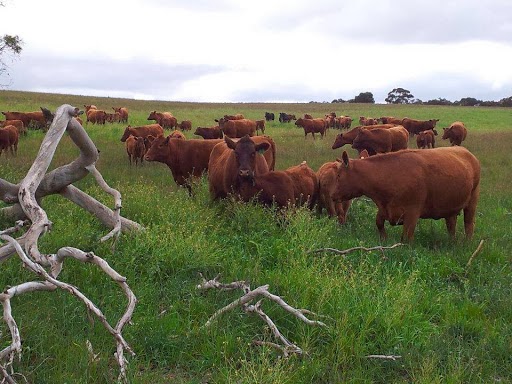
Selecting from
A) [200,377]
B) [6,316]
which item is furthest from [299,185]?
[6,316]

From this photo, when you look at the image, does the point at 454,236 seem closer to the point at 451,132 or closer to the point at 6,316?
the point at 6,316

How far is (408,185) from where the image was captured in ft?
24.7

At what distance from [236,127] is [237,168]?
19429 mm

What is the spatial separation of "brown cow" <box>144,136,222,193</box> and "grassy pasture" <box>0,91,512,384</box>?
19.3 ft

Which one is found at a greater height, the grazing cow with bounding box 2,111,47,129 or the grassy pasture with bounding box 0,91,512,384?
the grazing cow with bounding box 2,111,47,129

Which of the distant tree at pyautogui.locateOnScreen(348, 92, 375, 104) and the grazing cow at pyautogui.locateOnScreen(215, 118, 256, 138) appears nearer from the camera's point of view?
the grazing cow at pyautogui.locateOnScreen(215, 118, 256, 138)

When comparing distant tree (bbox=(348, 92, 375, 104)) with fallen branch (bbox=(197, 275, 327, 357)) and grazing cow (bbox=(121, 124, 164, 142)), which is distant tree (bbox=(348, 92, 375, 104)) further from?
fallen branch (bbox=(197, 275, 327, 357))

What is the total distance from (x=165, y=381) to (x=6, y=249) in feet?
5.54

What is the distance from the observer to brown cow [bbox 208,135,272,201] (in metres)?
8.94

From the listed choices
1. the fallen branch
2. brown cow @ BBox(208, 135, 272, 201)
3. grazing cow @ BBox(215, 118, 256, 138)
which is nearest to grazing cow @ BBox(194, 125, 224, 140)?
grazing cow @ BBox(215, 118, 256, 138)

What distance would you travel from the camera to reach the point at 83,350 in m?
3.94

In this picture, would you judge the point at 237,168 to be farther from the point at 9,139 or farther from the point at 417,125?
the point at 417,125

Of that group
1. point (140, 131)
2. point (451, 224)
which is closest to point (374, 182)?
point (451, 224)

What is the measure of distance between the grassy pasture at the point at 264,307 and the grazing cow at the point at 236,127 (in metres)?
20.3
